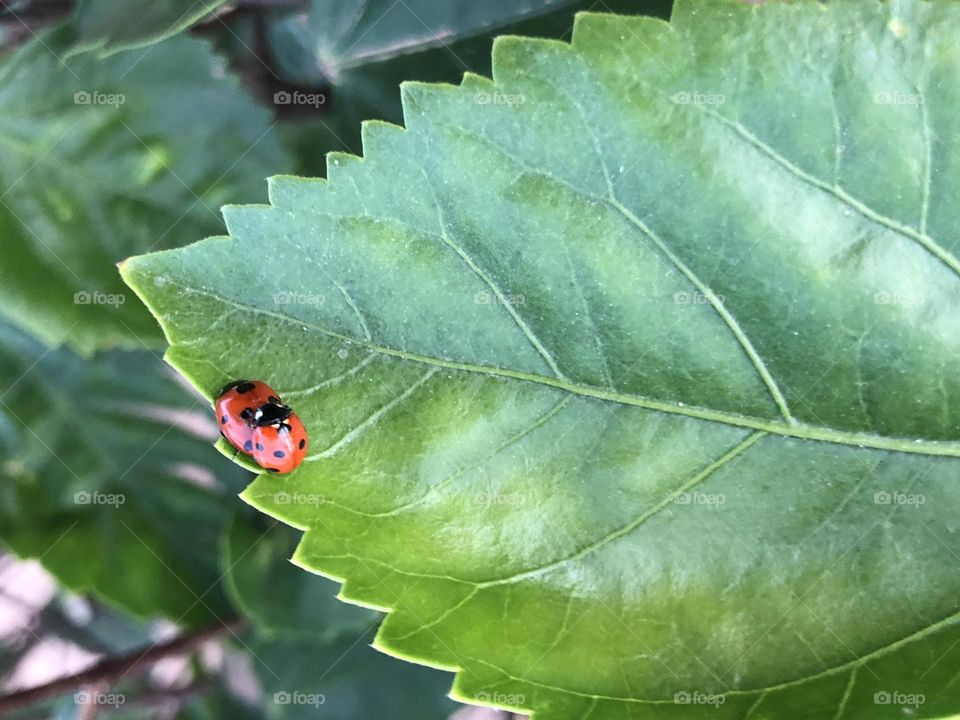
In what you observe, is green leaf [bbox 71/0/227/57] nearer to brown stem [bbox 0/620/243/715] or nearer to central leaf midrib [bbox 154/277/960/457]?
central leaf midrib [bbox 154/277/960/457]

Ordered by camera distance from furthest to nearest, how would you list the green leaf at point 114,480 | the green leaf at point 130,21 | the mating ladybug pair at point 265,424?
the green leaf at point 114,480 < the green leaf at point 130,21 < the mating ladybug pair at point 265,424

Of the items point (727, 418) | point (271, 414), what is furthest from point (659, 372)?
point (271, 414)

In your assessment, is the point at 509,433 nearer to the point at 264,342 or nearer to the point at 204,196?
the point at 264,342

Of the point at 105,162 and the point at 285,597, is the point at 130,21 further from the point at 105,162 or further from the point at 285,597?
the point at 285,597

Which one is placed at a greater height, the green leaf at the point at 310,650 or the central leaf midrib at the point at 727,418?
the central leaf midrib at the point at 727,418

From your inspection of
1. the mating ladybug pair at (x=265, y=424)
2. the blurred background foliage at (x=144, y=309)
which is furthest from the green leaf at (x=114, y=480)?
the mating ladybug pair at (x=265, y=424)

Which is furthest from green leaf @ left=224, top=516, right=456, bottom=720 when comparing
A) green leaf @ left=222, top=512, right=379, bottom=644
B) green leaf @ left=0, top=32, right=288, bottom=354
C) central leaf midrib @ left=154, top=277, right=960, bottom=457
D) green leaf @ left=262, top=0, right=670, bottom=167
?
central leaf midrib @ left=154, top=277, right=960, bottom=457

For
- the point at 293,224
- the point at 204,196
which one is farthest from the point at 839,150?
the point at 204,196

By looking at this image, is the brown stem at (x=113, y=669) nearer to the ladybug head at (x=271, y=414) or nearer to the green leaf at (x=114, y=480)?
the green leaf at (x=114, y=480)
